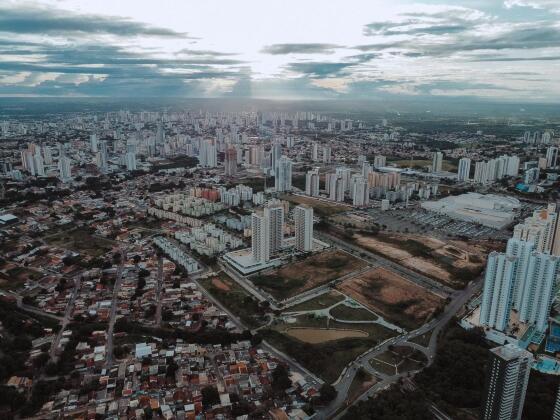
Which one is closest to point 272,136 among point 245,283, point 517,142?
point 517,142

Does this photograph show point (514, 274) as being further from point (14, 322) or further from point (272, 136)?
point (272, 136)

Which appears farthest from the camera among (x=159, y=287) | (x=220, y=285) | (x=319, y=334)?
(x=220, y=285)

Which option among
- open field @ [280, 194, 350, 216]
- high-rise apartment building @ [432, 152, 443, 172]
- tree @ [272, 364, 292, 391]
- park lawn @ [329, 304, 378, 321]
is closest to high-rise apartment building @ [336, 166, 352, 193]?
open field @ [280, 194, 350, 216]

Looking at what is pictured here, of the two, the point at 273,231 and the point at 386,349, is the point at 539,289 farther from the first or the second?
the point at 273,231

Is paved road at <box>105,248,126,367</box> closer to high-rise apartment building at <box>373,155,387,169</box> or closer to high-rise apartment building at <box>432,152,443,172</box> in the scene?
high-rise apartment building at <box>373,155,387,169</box>

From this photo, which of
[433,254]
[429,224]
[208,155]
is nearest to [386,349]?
[433,254]

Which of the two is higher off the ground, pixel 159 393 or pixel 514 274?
pixel 514 274
